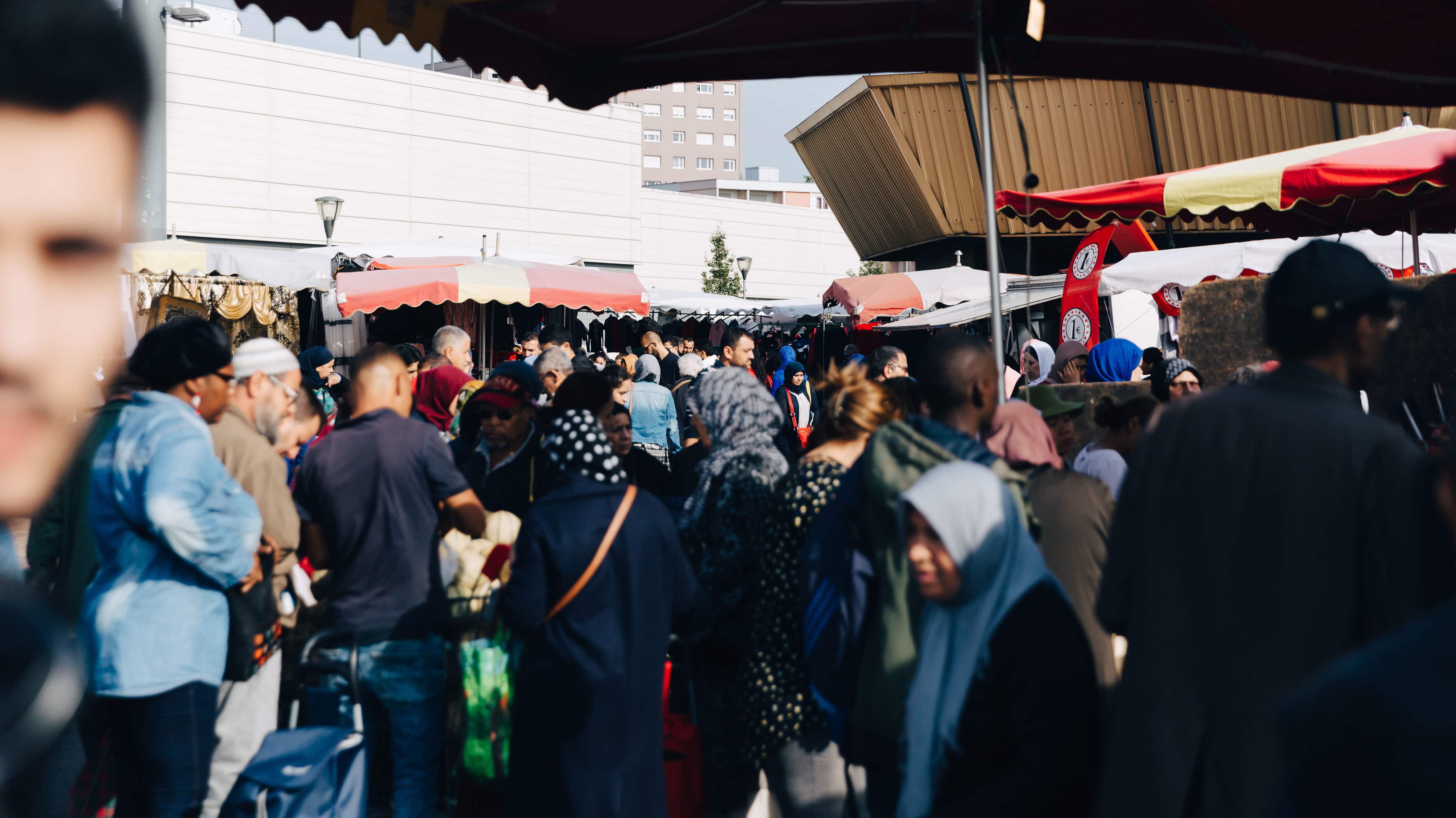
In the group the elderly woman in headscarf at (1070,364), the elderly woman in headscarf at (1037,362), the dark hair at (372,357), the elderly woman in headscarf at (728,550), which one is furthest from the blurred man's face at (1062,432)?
the elderly woman in headscarf at (1037,362)

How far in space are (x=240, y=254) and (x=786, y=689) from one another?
33.1 ft

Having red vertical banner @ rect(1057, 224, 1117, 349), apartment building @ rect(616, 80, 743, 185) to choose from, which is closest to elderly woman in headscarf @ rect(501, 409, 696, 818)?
red vertical banner @ rect(1057, 224, 1117, 349)

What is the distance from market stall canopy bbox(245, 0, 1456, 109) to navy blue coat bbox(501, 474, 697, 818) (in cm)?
191

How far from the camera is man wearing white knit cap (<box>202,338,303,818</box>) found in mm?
3748

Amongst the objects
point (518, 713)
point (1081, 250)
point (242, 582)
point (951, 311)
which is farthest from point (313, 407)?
point (951, 311)

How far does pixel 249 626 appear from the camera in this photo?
3584mm

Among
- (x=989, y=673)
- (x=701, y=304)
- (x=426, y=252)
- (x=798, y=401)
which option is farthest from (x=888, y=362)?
(x=701, y=304)

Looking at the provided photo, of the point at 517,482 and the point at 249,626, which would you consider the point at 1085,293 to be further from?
the point at 249,626

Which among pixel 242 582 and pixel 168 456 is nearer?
pixel 168 456

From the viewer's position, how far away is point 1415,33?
4090 millimetres

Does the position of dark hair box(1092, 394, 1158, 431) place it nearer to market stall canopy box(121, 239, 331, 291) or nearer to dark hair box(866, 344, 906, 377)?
dark hair box(866, 344, 906, 377)

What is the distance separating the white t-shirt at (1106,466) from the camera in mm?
4309

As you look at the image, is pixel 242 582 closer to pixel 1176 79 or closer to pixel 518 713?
pixel 518 713

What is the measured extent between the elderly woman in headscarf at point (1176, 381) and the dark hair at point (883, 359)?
5.94 feet
